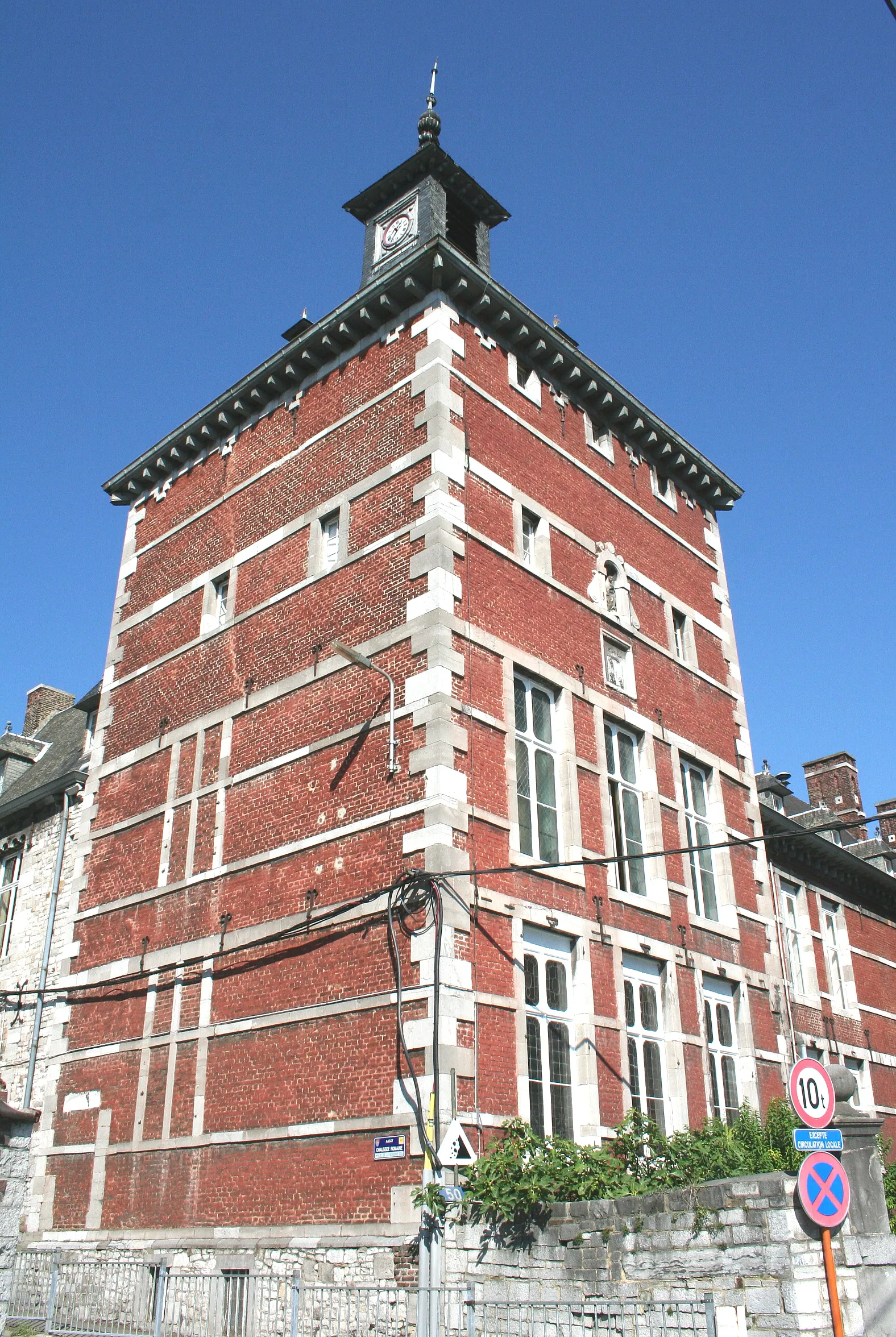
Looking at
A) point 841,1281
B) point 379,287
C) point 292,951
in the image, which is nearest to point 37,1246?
point 292,951

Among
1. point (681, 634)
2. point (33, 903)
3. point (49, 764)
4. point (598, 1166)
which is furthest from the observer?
point (49, 764)

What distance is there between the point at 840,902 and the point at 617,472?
422 inches

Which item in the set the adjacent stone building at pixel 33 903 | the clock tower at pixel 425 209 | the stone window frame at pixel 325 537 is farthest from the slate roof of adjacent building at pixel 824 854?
the adjacent stone building at pixel 33 903

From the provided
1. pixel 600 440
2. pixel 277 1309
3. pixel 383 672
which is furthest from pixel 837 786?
pixel 277 1309

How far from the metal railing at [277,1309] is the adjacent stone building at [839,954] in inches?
403

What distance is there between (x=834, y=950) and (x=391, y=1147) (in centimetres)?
1426

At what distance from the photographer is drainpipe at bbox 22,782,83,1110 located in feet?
57.9

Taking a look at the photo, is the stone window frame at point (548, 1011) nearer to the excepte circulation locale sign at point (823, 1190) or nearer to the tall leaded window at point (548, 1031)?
the tall leaded window at point (548, 1031)

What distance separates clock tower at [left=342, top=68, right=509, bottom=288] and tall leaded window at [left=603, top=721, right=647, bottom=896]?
857 cm

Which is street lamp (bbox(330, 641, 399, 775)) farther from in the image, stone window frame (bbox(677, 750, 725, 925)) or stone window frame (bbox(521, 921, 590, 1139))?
stone window frame (bbox(677, 750, 725, 925))

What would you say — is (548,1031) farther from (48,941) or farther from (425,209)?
(425,209)

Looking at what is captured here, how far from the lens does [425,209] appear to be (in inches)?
741

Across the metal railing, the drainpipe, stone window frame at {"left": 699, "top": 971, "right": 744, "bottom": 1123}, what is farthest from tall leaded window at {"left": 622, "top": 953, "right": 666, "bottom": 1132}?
the drainpipe

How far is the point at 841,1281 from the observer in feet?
29.1
